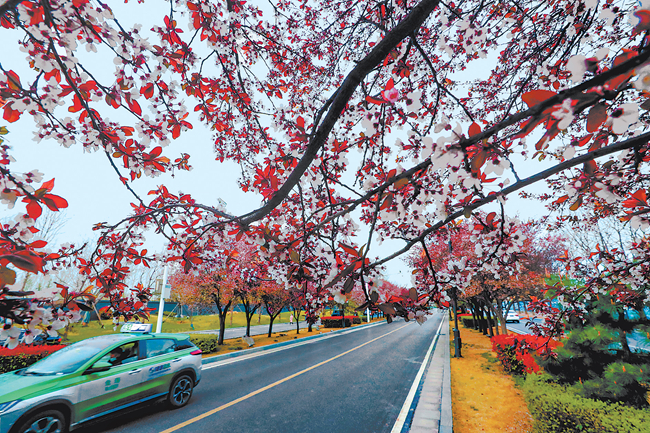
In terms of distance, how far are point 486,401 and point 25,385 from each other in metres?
8.15

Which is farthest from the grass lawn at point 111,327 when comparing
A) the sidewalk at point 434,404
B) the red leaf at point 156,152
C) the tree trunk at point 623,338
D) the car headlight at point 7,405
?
the tree trunk at point 623,338

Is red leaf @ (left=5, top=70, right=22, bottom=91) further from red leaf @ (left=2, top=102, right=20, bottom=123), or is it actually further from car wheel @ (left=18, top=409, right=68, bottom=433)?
car wheel @ (left=18, top=409, right=68, bottom=433)

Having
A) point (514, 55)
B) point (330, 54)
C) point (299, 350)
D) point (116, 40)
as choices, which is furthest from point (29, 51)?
point (299, 350)

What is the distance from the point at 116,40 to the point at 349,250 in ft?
8.98

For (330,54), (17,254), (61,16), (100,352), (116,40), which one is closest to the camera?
(17,254)

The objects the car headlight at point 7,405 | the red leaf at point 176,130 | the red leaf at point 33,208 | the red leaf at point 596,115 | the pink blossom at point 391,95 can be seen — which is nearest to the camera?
the red leaf at point 596,115

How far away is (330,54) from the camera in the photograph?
5.20 meters

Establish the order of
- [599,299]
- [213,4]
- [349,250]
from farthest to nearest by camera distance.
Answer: [599,299]
[213,4]
[349,250]

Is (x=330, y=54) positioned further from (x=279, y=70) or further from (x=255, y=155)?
(x=255, y=155)

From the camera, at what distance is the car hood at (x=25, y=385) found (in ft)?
11.5

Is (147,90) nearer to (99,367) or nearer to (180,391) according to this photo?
(99,367)

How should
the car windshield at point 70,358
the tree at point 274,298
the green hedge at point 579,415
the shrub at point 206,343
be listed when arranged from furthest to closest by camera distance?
1. the tree at point 274,298
2. the shrub at point 206,343
3. the car windshield at point 70,358
4. the green hedge at point 579,415

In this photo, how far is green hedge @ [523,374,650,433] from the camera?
3576 millimetres

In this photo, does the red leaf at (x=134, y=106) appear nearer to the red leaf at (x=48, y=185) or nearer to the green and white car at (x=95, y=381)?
the red leaf at (x=48, y=185)
